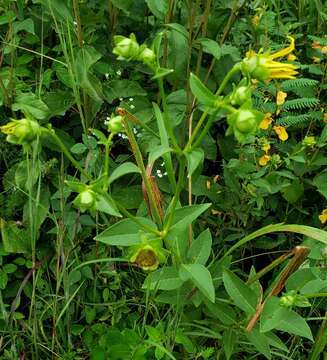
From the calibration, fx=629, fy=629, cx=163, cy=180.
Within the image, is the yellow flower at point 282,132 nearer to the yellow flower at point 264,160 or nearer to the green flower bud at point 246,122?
the yellow flower at point 264,160

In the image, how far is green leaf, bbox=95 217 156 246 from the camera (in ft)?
3.82

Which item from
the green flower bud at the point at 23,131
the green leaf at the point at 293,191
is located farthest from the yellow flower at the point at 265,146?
the green flower bud at the point at 23,131

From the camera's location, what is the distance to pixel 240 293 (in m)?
1.21

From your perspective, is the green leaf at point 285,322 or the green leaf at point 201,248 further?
the green leaf at point 201,248

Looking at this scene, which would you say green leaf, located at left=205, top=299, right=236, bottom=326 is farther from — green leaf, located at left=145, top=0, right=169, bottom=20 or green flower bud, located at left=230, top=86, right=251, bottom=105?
green leaf, located at left=145, top=0, right=169, bottom=20

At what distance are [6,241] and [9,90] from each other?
0.37 metres

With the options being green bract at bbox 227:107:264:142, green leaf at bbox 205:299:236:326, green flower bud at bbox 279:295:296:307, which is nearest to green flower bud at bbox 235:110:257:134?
green bract at bbox 227:107:264:142

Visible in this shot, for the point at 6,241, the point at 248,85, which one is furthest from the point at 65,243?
the point at 248,85

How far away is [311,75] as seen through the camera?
1792mm

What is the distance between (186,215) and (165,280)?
16 centimetres

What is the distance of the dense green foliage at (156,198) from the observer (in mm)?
1271

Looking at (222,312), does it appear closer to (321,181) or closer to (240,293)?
(240,293)

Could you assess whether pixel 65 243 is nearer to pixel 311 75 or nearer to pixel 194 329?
pixel 194 329

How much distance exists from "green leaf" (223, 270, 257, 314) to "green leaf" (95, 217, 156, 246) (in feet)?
0.57
